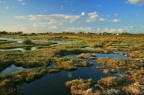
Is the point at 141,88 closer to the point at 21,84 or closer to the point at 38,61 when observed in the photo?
the point at 21,84

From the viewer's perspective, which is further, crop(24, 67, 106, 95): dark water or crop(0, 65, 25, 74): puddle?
crop(0, 65, 25, 74): puddle

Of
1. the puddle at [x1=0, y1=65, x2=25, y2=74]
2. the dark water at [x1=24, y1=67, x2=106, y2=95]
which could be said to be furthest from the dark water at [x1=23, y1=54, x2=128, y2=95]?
the puddle at [x1=0, y1=65, x2=25, y2=74]

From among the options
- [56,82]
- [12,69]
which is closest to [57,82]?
[56,82]

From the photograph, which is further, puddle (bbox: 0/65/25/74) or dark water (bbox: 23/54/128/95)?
puddle (bbox: 0/65/25/74)

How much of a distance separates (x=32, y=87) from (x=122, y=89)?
10663 mm

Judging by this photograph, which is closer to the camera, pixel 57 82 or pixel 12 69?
pixel 57 82

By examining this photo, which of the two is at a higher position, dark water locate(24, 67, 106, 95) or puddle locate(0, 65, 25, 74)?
puddle locate(0, 65, 25, 74)

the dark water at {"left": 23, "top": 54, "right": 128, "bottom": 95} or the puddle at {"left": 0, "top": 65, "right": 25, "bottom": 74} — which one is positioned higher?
the puddle at {"left": 0, "top": 65, "right": 25, "bottom": 74}

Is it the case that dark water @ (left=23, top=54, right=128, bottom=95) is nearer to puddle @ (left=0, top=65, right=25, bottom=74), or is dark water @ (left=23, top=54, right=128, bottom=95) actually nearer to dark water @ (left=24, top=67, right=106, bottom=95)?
dark water @ (left=24, top=67, right=106, bottom=95)

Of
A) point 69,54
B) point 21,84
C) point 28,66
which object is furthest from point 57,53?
point 21,84

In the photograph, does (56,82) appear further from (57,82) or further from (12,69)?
(12,69)

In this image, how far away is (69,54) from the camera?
5359cm

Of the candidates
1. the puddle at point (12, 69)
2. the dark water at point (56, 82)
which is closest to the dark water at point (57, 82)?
the dark water at point (56, 82)

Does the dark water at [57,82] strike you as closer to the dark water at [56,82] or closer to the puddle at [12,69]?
the dark water at [56,82]
